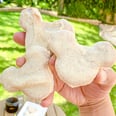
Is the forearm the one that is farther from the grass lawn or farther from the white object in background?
the grass lawn

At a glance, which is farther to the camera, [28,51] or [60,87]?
[60,87]

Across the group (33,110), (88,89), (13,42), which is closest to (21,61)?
(88,89)

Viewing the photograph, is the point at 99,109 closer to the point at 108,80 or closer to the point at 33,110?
the point at 108,80

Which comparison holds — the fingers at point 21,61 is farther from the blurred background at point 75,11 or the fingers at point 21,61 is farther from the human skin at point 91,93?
the blurred background at point 75,11

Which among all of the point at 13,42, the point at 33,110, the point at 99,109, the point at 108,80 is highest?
the point at 108,80

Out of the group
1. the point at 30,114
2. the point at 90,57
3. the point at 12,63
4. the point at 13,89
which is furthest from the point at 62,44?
the point at 12,63

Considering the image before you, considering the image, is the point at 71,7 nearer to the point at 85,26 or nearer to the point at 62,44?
the point at 85,26

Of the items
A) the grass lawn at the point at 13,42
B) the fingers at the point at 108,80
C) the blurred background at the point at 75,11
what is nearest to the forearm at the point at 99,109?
the fingers at the point at 108,80
